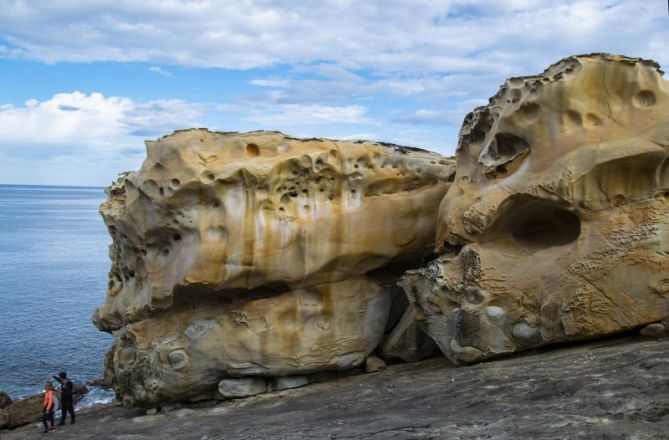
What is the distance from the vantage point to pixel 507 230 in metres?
10.0

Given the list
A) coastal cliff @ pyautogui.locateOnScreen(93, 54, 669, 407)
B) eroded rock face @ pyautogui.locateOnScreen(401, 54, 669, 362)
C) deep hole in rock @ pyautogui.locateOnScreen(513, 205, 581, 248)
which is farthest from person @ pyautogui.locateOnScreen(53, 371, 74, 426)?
deep hole in rock @ pyautogui.locateOnScreen(513, 205, 581, 248)

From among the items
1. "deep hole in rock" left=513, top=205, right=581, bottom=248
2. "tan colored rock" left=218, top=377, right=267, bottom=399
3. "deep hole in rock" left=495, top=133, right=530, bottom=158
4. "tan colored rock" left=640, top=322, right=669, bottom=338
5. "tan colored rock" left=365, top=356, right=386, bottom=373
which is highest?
"deep hole in rock" left=495, top=133, right=530, bottom=158

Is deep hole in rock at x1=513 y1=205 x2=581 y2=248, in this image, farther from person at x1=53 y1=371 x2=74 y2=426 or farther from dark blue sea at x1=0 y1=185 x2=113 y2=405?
dark blue sea at x1=0 y1=185 x2=113 y2=405

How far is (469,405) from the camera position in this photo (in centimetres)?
777

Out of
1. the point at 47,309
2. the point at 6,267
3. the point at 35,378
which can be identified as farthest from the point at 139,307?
the point at 6,267

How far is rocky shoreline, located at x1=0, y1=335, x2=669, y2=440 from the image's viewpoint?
6.54 m

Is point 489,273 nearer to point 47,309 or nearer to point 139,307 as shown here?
point 139,307

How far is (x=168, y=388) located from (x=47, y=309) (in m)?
22.8

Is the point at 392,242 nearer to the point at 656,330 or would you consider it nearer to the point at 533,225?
the point at 533,225

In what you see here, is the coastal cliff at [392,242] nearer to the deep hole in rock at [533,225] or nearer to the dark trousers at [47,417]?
the deep hole in rock at [533,225]

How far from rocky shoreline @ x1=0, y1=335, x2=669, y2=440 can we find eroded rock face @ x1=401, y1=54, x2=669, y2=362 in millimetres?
456

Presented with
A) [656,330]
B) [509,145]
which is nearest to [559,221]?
[509,145]

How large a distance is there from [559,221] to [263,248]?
13.9 feet

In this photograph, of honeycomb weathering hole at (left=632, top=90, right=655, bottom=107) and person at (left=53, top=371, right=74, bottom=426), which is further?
person at (left=53, top=371, right=74, bottom=426)
